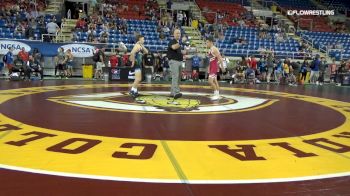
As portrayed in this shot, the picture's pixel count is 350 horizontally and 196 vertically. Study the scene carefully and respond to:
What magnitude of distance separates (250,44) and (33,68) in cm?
1436

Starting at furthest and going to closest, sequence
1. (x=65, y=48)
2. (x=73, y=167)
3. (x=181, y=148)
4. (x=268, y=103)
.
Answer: (x=65, y=48)
(x=268, y=103)
(x=181, y=148)
(x=73, y=167)

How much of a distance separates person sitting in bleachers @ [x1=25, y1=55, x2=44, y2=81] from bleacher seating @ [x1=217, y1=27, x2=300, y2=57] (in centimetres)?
1123

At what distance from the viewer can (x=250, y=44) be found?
83.9ft

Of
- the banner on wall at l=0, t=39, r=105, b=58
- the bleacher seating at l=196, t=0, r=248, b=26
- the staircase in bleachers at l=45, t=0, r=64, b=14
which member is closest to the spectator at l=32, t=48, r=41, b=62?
the banner on wall at l=0, t=39, r=105, b=58

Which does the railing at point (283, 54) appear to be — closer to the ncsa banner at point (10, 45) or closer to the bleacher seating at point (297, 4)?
the ncsa banner at point (10, 45)

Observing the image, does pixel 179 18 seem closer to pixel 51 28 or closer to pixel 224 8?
pixel 224 8

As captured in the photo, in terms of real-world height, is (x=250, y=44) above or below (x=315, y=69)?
above

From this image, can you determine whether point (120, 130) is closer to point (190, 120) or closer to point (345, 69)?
point (190, 120)

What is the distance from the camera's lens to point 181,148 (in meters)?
4.89

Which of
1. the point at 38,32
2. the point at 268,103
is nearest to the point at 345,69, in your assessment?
the point at 268,103

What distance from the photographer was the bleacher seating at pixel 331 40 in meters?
27.2

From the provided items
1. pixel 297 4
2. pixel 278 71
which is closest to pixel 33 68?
pixel 278 71

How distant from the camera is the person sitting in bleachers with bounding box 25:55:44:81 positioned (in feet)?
51.9

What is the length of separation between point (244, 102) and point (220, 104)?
3.15 ft
